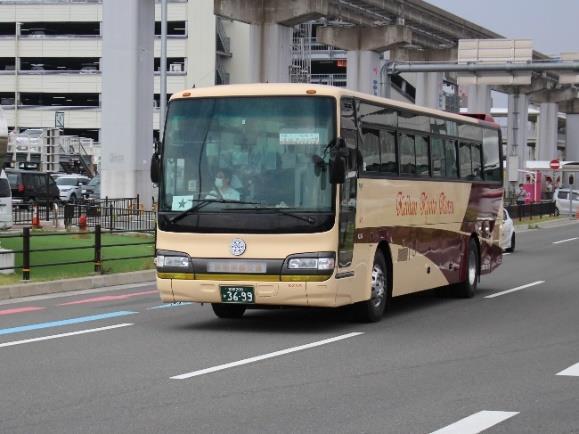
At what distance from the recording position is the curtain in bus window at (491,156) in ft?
73.1

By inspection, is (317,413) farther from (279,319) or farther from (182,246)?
(279,319)

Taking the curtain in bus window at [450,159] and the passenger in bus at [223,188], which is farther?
the curtain in bus window at [450,159]

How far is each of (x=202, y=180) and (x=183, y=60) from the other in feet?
272

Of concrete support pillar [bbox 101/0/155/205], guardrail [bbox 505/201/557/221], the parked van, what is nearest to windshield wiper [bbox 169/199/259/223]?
the parked van

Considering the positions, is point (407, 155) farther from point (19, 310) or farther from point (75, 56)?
point (75, 56)

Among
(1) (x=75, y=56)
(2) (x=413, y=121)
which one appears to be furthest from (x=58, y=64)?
(2) (x=413, y=121)

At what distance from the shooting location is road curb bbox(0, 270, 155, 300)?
20328 mm

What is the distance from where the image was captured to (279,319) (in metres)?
17.0

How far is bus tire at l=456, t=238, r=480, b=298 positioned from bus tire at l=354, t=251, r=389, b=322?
436 centimetres

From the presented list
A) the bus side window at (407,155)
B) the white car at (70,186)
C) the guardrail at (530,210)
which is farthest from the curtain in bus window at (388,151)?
the white car at (70,186)

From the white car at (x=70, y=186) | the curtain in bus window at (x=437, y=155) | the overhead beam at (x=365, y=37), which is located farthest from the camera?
the overhead beam at (x=365, y=37)

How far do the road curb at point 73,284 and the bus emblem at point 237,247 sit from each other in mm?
6759

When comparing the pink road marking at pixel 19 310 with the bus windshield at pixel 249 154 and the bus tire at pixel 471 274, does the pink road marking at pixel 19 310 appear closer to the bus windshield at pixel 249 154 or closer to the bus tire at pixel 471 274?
the bus windshield at pixel 249 154

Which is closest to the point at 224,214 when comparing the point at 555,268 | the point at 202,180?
the point at 202,180
